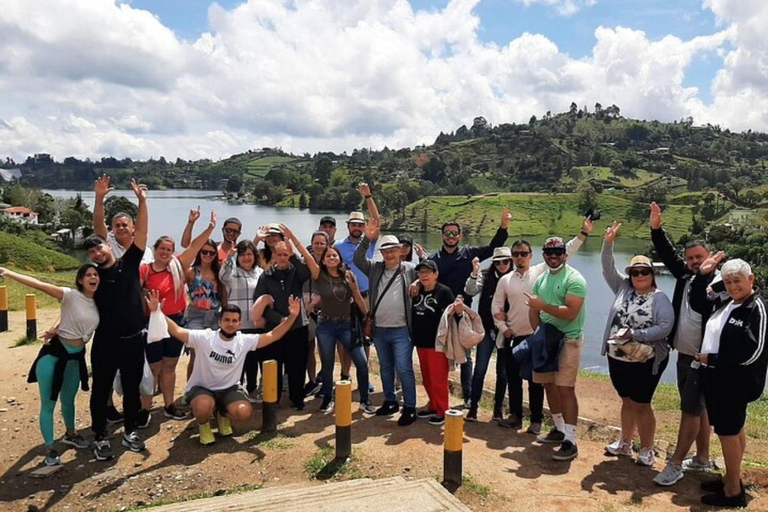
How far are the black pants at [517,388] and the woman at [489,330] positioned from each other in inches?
0.6

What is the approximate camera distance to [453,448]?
→ 4977mm

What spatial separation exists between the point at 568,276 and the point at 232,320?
3.37m

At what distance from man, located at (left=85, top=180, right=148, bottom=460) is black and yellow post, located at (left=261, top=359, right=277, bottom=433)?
124cm

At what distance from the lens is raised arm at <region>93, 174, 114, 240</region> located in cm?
569

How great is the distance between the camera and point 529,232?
81.8m

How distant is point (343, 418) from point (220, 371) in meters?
1.43

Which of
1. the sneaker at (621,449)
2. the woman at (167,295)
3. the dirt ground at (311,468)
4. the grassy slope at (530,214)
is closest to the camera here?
the dirt ground at (311,468)

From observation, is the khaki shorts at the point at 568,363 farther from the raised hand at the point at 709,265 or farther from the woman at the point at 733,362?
the raised hand at the point at 709,265

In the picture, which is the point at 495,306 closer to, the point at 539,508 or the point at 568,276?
the point at 568,276

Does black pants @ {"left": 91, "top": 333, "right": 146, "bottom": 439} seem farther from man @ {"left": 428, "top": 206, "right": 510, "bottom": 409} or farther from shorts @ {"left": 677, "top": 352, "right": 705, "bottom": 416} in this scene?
shorts @ {"left": 677, "top": 352, "right": 705, "bottom": 416}

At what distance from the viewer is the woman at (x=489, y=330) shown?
6605 millimetres

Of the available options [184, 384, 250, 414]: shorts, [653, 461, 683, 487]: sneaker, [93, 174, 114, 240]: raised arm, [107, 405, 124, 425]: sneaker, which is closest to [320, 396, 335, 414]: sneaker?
[184, 384, 250, 414]: shorts

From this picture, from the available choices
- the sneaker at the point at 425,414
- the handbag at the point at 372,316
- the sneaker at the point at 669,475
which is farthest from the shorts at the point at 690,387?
the handbag at the point at 372,316

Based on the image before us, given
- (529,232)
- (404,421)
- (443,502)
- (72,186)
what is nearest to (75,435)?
(404,421)
